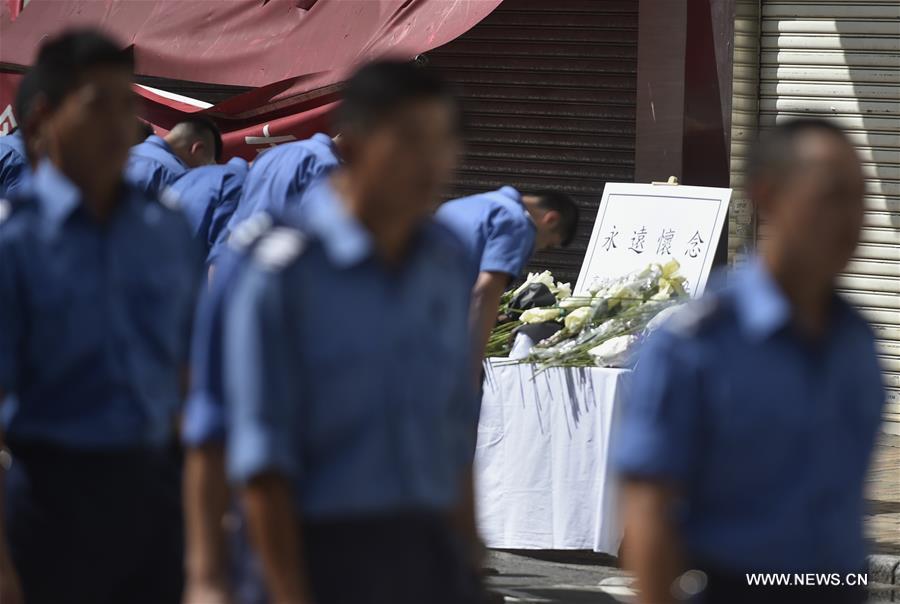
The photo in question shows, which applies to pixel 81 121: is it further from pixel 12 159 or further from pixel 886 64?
pixel 886 64

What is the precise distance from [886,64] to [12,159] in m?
5.04

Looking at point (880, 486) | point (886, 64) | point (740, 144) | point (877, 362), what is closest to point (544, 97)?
point (740, 144)

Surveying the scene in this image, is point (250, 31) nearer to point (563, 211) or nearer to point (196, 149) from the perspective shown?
point (196, 149)

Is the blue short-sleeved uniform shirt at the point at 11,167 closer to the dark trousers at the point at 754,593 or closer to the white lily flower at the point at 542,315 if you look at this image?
the white lily flower at the point at 542,315

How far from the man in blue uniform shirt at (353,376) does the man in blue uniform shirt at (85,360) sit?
2.26 ft

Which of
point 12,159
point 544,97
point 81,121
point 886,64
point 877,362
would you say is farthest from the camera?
point 544,97

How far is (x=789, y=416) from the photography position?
2555 millimetres

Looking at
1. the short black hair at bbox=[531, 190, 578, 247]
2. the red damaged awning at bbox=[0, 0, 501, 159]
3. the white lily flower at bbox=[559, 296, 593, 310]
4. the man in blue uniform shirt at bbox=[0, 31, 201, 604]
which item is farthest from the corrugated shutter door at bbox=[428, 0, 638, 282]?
the man in blue uniform shirt at bbox=[0, 31, 201, 604]

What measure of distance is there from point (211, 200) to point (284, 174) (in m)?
0.72

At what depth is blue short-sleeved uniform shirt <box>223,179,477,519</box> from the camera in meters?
2.50

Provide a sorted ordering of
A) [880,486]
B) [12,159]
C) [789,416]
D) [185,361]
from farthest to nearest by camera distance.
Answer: [880,486], [12,159], [185,361], [789,416]

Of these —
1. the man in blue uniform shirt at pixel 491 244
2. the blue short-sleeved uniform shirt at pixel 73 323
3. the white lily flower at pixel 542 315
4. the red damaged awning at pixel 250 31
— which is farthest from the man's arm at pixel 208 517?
the red damaged awning at pixel 250 31

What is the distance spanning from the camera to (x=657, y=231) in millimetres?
7906

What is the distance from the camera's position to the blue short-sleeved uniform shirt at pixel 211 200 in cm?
697
